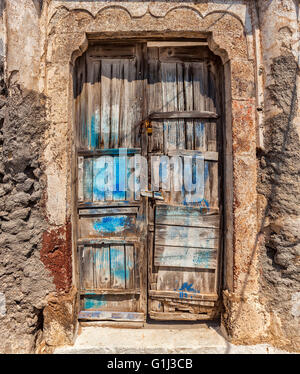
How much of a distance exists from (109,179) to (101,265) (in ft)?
2.87

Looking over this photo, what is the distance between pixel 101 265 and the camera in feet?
8.73

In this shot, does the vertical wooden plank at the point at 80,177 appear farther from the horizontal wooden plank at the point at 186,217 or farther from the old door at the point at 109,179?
the horizontal wooden plank at the point at 186,217

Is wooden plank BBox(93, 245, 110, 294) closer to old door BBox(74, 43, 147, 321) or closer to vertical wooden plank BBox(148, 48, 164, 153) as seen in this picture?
old door BBox(74, 43, 147, 321)

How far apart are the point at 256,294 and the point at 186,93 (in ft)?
6.72

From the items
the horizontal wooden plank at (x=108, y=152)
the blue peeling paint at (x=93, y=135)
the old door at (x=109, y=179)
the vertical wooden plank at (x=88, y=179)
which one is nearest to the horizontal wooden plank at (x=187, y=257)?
the old door at (x=109, y=179)

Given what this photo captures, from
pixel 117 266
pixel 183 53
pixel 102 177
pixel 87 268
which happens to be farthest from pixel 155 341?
pixel 183 53

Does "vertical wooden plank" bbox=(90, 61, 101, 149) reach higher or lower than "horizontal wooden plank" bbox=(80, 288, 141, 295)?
higher

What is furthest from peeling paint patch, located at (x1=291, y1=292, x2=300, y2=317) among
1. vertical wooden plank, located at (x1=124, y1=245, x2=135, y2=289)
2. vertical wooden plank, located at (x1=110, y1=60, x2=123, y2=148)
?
vertical wooden plank, located at (x1=110, y1=60, x2=123, y2=148)

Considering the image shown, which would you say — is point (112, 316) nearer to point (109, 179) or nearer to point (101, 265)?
point (101, 265)

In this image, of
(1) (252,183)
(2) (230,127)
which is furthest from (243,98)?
(1) (252,183)

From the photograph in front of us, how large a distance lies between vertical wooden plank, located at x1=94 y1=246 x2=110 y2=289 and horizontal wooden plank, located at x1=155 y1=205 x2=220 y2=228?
68 centimetres

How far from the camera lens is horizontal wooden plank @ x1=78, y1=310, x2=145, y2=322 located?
2635mm

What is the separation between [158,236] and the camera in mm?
2652

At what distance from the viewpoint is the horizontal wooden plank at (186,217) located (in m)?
2.64
